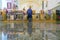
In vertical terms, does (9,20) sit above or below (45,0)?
below

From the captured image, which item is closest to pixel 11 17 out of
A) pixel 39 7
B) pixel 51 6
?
pixel 39 7

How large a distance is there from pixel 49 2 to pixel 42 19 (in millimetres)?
1955

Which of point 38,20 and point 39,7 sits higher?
point 39,7

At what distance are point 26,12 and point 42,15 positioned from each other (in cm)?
174

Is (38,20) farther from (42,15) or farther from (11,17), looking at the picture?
(11,17)

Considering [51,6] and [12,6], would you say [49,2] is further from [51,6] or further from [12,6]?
[12,6]

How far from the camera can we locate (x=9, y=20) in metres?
20.3

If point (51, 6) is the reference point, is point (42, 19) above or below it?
below

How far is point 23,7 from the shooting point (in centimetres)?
2022

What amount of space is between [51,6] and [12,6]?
4136mm

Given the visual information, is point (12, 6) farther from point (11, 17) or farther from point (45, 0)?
point (45, 0)

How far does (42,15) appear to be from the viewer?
20484mm

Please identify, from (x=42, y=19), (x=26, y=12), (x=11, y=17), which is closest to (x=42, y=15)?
(x=42, y=19)

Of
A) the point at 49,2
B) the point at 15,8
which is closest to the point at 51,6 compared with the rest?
the point at 49,2
